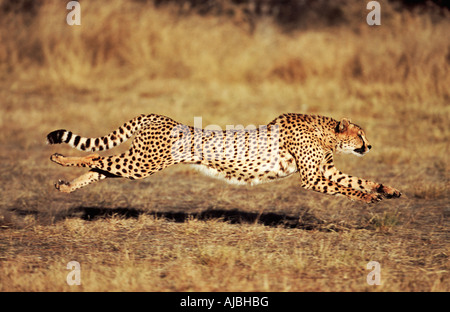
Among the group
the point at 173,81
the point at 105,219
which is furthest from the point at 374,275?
the point at 173,81

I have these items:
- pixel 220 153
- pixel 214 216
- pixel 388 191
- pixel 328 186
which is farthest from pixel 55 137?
pixel 388 191

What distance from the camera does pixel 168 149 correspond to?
219 inches

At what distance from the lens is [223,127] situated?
10.2 m

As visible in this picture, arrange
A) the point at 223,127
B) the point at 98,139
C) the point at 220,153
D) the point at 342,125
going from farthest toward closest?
the point at 223,127 → the point at 342,125 → the point at 98,139 → the point at 220,153

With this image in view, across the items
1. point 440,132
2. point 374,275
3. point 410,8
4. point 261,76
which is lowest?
point 374,275

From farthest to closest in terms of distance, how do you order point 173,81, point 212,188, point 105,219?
point 173,81 → point 212,188 → point 105,219

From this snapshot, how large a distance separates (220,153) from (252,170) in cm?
29

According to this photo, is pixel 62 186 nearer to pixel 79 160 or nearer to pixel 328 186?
pixel 79 160

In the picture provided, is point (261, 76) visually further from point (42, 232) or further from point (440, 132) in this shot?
point (42, 232)

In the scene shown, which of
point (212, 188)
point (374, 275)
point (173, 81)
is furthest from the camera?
point (173, 81)

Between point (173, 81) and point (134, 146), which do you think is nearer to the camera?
point (134, 146)

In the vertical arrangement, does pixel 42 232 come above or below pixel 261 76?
below

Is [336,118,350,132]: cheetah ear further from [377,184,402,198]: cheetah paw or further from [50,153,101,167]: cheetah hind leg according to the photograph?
[50,153,101,167]: cheetah hind leg

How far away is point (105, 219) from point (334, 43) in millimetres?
8658
